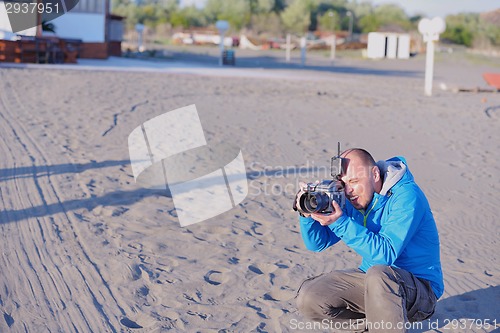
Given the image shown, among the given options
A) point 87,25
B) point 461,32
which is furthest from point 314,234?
point 461,32

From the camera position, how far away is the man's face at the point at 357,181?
3.51m

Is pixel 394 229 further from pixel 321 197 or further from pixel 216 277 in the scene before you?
pixel 216 277

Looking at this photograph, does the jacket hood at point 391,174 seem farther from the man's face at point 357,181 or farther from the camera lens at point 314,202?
the camera lens at point 314,202

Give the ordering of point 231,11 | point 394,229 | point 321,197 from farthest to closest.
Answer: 1. point 231,11
2. point 394,229
3. point 321,197

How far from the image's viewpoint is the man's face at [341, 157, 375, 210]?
11.5ft

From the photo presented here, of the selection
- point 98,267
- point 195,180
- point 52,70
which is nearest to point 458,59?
point 52,70

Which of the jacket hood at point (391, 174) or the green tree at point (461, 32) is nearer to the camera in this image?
the jacket hood at point (391, 174)

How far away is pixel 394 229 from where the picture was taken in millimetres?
3463

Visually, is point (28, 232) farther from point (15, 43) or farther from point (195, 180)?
point (15, 43)

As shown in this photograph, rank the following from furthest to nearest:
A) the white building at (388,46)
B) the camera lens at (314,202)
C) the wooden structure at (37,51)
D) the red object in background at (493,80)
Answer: the white building at (388,46) → the wooden structure at (37,51) → the red object in background at (493,80) → the camera lens at (314,202)

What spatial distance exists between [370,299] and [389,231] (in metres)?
0.37

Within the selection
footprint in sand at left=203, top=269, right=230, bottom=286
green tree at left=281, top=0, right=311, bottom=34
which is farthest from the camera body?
green tree at left=281, top=0, right=311, bottom=34

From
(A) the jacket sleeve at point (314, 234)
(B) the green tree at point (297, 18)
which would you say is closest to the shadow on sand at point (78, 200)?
(A) the jacket sleeve at point (314, 234)

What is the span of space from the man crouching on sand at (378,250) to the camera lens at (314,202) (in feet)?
0.14
